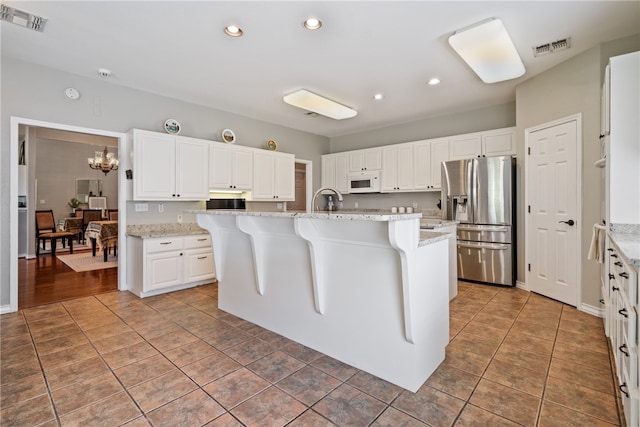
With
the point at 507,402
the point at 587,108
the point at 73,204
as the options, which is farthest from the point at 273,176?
the point at 73,204

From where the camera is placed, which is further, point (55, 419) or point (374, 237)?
point (374, 237)

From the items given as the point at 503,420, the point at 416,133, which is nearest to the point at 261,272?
the point at 503,420

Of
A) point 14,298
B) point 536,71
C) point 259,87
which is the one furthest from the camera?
point 259,87

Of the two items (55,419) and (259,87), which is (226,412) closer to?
(55,419)

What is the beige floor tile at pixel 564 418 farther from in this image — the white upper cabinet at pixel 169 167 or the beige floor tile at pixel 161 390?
the white upper cabinet at pixel 169 167

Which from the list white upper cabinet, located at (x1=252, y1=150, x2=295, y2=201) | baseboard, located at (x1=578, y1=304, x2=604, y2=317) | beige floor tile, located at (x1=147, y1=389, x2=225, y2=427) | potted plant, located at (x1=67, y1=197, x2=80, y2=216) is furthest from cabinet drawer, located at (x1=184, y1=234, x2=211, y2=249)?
potted plant, located at (x1=67, y1=197, x2=80, y2=216)

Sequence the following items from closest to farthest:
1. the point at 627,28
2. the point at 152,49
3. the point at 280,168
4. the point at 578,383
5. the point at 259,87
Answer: the point at 578,383 → the point at 627,28 → the point at 152,49 → the point at 259,87 → the point at 280,168

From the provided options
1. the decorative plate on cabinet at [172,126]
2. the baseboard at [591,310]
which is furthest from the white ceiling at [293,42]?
the baseboard at [591,310]

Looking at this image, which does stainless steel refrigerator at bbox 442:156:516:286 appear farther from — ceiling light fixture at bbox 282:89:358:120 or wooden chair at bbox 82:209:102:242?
wooden chair at bbox 82:209:102:242

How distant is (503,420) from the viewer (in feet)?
5.28

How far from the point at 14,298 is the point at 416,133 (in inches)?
238

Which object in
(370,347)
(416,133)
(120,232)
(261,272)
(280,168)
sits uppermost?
(416,133)

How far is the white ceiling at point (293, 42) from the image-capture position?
94.0 inches

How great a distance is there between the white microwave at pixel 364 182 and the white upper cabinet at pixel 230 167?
2.12 m
